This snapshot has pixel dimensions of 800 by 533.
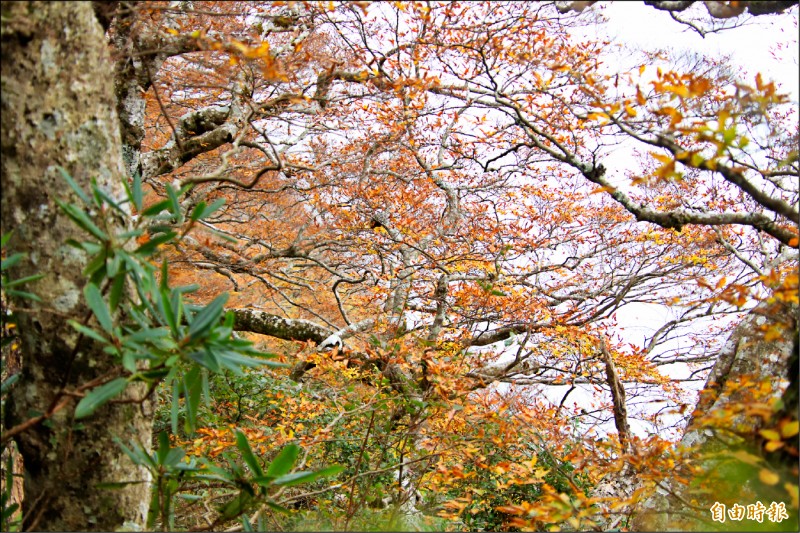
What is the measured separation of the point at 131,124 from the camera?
166 inches

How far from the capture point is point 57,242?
185 centimetres

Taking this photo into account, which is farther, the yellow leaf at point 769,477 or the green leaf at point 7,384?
the green leaf at point 7,384

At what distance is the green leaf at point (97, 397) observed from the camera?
1605 millimetres

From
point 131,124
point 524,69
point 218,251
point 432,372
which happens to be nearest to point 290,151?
point 218,251

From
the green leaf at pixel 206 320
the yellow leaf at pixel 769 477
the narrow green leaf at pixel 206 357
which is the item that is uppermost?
the green leaf at pixel 206 320

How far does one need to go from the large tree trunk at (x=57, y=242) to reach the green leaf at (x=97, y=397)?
19cm

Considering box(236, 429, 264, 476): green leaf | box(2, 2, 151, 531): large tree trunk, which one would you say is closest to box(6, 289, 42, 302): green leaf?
box(2, 2, 151, 531): large tree trunk

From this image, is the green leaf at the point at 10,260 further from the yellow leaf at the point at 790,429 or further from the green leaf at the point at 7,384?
the yellow leaf at the point at 790,429

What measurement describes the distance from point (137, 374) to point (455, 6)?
395cm

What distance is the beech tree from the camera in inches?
73.7

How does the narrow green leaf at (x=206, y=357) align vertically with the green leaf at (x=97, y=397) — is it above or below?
above

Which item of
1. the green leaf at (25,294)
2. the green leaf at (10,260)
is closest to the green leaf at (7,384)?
the green leaf at (25,294)

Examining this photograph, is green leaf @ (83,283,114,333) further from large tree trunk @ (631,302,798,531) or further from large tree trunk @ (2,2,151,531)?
large tree trunk @ (631,302,798,531)

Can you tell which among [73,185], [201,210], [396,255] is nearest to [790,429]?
[201,210]
